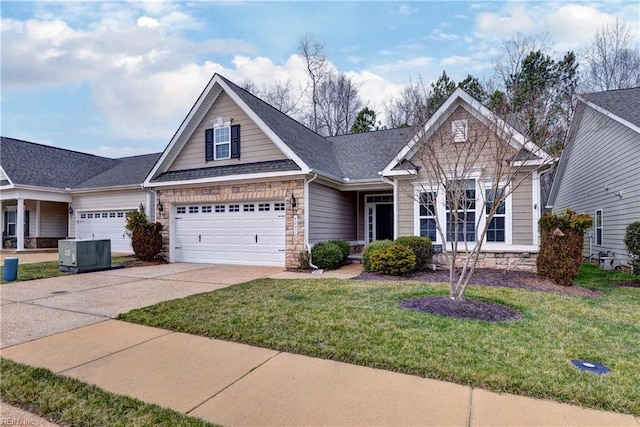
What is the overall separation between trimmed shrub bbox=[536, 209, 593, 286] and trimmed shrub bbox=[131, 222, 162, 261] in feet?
41.2

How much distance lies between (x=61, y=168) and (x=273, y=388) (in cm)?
2275

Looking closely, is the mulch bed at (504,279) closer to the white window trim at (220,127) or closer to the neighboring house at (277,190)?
the neighboring house at (277,190)

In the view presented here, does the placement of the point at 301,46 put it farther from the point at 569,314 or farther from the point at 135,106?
the point at 569,314

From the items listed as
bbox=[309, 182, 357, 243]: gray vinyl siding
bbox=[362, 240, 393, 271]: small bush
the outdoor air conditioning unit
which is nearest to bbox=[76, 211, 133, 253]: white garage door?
the outdoor air conditioning unit

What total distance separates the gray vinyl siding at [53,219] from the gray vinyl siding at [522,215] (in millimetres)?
22858

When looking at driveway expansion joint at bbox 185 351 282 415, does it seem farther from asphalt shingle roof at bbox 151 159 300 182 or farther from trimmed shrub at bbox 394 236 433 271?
asphalt shingle roof at bbox 151 159 300 182

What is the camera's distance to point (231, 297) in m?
6.80

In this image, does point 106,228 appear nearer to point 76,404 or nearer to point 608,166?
point 76,404

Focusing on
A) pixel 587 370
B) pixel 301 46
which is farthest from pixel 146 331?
pixel 301 46

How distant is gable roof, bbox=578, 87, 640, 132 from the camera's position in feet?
32.7

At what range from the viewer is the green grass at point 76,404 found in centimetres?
274

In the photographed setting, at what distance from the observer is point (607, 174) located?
12.0 metres

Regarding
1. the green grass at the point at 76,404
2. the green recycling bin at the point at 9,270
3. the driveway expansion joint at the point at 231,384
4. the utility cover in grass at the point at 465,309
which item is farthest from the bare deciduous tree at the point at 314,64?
the green grass at the point at 76,404

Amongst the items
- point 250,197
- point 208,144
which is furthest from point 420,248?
point 208,144
